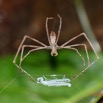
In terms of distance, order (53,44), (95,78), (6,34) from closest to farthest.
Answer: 1. (53,44)
2. (95,78)
3. (6,34)

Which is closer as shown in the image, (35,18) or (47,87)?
(47,87)

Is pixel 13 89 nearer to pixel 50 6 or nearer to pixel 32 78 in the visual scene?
pixel 32 78

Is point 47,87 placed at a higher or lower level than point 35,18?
lower

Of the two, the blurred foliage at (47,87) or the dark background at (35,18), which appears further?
the dark background at (35,18)

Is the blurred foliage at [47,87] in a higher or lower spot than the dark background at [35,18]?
lower

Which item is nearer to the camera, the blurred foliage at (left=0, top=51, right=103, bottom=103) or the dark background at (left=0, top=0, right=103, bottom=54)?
the blurred foliage at (left=0, top=51, right=103, bottom=103)

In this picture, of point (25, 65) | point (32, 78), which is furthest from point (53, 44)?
point (25, 65)

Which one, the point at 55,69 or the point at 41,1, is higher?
the point at 41,1

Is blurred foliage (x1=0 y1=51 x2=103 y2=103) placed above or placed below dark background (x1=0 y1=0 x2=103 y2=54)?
below
